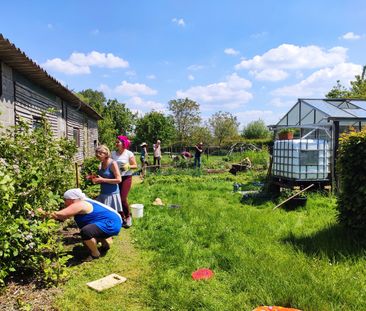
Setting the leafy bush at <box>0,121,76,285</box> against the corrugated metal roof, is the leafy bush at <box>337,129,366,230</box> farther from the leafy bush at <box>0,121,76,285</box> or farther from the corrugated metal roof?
the corrugated metal roof

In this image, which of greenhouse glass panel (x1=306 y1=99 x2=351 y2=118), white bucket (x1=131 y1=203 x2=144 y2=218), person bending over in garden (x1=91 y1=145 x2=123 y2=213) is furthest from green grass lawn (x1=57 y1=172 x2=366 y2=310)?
greenhouse glass panel (x1=306 y1=99 x2=351 y2=118)

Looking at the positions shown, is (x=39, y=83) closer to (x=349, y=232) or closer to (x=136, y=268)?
(x=136, y=268)

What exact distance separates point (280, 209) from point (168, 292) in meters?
4.66

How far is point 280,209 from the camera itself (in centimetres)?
749

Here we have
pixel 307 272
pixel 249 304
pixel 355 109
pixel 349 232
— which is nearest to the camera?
pixel 249 304

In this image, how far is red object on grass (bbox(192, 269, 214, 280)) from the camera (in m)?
3.87

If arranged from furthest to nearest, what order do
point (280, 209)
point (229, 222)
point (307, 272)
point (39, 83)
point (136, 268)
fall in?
point (39, 83)
point (280, 209)
point (229, 222)
point (136, 268)
point (307, 272)

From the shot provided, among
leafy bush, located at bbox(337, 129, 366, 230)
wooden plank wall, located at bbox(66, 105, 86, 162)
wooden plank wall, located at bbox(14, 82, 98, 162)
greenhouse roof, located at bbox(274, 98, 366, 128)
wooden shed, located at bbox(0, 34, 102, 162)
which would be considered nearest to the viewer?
leafy bush, located at bbox(337, 129, 366, 230)

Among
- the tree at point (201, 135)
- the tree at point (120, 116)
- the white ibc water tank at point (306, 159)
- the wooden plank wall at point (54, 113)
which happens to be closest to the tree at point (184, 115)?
the tree at point (201, 135)

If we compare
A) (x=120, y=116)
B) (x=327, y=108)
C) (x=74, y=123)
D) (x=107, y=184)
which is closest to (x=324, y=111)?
(x=327, y=108)

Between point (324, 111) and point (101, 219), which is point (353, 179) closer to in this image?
point (101, 219)

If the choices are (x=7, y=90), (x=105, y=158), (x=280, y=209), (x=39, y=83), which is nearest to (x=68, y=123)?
(x=39, y=83)

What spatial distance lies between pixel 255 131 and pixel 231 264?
44.8 m

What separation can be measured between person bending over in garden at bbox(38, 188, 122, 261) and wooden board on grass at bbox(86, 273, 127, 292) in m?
0.66
